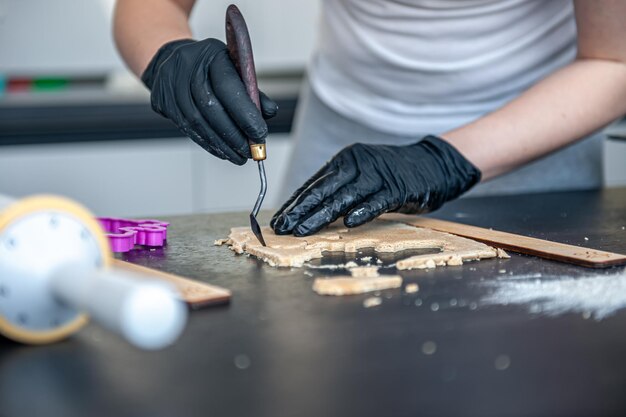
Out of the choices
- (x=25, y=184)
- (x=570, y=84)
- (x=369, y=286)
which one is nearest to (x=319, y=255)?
(x=369, y=286)

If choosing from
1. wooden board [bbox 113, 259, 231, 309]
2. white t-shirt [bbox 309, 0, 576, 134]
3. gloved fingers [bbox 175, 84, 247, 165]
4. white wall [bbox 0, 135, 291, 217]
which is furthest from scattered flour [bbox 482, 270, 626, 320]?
white wall [bbox 0, 135, 291, 217]

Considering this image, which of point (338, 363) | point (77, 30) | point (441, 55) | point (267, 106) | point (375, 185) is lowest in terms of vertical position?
point (338, 363)

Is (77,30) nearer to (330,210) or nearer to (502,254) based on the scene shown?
(330,210)

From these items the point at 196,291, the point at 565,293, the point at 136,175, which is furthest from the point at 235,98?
the point at 136,175

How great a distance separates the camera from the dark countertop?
20.7 inches

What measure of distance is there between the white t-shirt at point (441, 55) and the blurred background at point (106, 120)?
0.91 metres

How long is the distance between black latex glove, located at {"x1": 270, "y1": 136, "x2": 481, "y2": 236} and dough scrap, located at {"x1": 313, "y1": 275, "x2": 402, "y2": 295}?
24 cm

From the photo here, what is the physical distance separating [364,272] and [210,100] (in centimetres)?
39

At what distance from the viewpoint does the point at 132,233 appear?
39.4 inches

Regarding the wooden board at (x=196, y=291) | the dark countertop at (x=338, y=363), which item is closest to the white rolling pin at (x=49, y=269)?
the dark countertop at (x=338, y=363)

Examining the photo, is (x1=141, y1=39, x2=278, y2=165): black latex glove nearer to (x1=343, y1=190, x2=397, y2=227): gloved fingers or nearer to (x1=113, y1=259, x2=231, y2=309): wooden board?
(x1=343, y1=190, x2=397, y2=227): gloved fingers

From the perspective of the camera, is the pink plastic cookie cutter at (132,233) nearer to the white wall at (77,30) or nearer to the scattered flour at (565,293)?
the scattered flour at (565,293)

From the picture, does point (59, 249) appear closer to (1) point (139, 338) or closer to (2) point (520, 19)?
(1) point (139, 338)

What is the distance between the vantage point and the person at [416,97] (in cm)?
112
